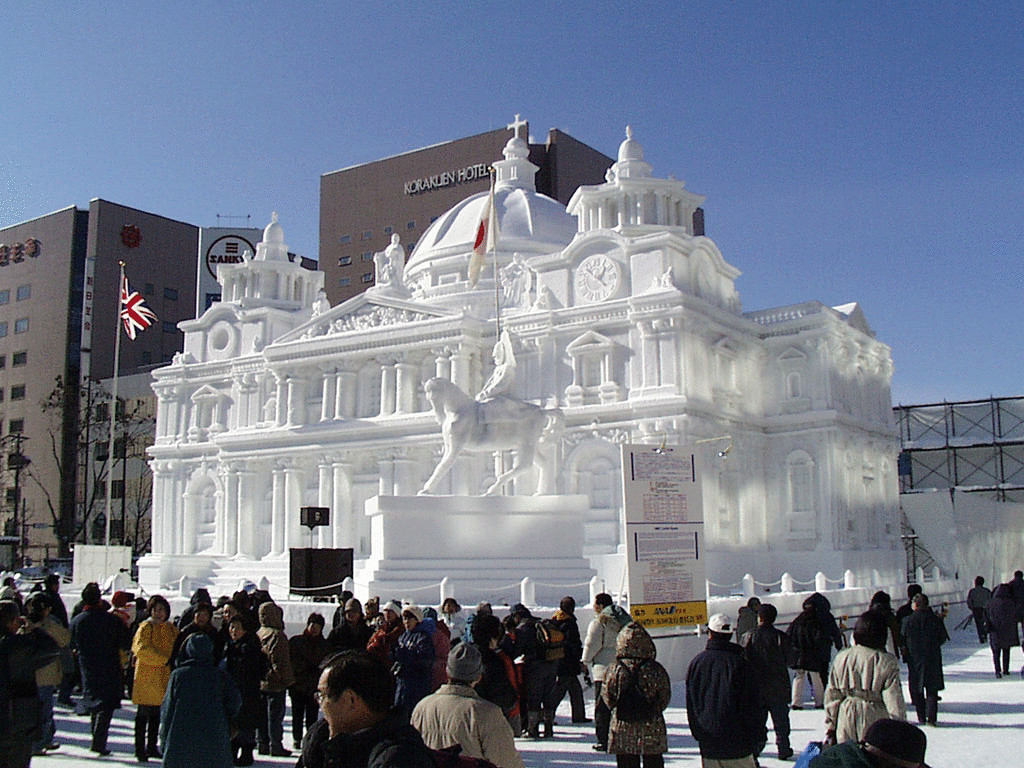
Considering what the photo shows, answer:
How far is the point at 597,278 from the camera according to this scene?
47062 mm

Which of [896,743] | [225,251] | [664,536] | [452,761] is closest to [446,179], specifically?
[225,251]

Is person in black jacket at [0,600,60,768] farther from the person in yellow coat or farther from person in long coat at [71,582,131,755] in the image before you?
person in long coat at [71,582,131,755]

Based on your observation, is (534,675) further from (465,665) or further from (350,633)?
(465,665)

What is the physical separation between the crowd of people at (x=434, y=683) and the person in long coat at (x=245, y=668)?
0.02m

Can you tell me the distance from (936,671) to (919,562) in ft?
177

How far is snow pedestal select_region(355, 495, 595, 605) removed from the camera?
29.8 meters

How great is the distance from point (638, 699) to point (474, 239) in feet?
164

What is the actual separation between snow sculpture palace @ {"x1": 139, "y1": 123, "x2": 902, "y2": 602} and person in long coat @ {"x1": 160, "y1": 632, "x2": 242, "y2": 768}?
93.9ft

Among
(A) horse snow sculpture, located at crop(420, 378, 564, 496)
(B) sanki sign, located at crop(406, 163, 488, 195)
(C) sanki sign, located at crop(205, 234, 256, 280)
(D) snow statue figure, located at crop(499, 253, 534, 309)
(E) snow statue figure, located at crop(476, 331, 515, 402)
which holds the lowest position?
(A) horse snow sculpture, located at crop(420, 378, 564, 496)

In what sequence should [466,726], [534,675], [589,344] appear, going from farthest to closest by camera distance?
1. [589,344]
2. [534,675]
3. [466,726]

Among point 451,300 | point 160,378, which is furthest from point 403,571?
point 160,378

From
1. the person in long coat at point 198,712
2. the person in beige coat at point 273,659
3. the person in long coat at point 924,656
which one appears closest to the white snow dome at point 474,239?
the person in long coat at point 924,656

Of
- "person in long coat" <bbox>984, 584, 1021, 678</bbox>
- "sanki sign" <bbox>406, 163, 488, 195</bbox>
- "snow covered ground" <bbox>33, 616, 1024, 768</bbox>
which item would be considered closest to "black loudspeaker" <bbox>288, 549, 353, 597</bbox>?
"snow covered ground" <bbox>33, 616, 1024, 768</bbox>

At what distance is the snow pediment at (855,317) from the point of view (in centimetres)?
5076
